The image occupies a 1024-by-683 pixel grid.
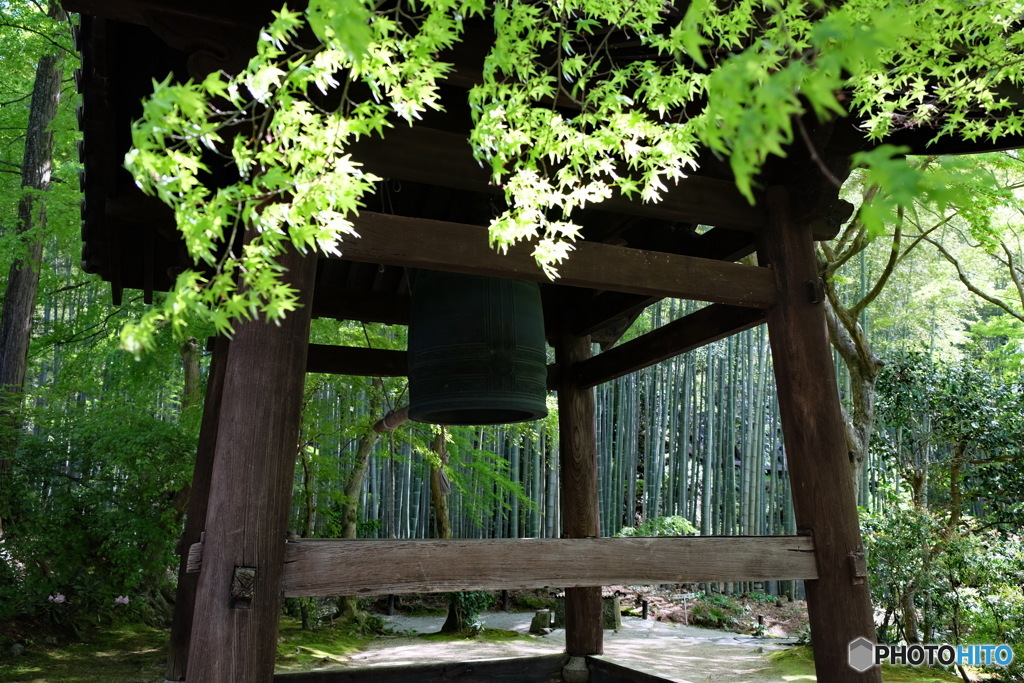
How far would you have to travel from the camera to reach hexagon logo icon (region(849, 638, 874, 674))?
3125 millimetres

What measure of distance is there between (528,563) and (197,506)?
6.54 ft

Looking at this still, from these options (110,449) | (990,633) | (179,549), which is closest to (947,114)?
(179,549)

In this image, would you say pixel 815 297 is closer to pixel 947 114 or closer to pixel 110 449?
pixel 947 114

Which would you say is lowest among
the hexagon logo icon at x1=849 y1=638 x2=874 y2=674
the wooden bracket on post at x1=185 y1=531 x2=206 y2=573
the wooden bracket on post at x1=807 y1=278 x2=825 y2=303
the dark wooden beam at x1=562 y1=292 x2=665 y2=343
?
the hexagon logo icon at x1=849 y1=638 x2=874 y2=674

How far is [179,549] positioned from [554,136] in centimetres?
298

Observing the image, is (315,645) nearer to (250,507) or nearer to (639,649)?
(639,649)

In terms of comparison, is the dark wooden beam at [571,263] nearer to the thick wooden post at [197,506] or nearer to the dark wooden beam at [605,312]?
the dark wooden beam at [605,312]

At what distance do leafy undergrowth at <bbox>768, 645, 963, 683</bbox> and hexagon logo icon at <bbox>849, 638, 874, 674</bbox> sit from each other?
3495mm

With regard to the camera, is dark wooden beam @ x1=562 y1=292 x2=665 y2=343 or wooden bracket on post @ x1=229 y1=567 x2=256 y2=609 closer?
wooden bracket on post @ x1=229 y1=567 x2=256 y2=609

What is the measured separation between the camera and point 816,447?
11.1 feet

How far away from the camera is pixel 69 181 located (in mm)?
8984

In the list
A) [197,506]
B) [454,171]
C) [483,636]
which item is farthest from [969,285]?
[197,506]

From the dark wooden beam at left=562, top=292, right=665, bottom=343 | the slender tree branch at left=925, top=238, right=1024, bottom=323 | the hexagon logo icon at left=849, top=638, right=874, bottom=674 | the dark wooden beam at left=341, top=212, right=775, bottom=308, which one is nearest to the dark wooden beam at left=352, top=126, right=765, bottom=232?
the dark wooden beam at left=341, top=212, right=775, bottom=308

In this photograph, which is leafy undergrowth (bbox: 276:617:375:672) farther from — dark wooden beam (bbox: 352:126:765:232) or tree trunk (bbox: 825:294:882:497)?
tree trunk (bbox: 825:294:882:497)
